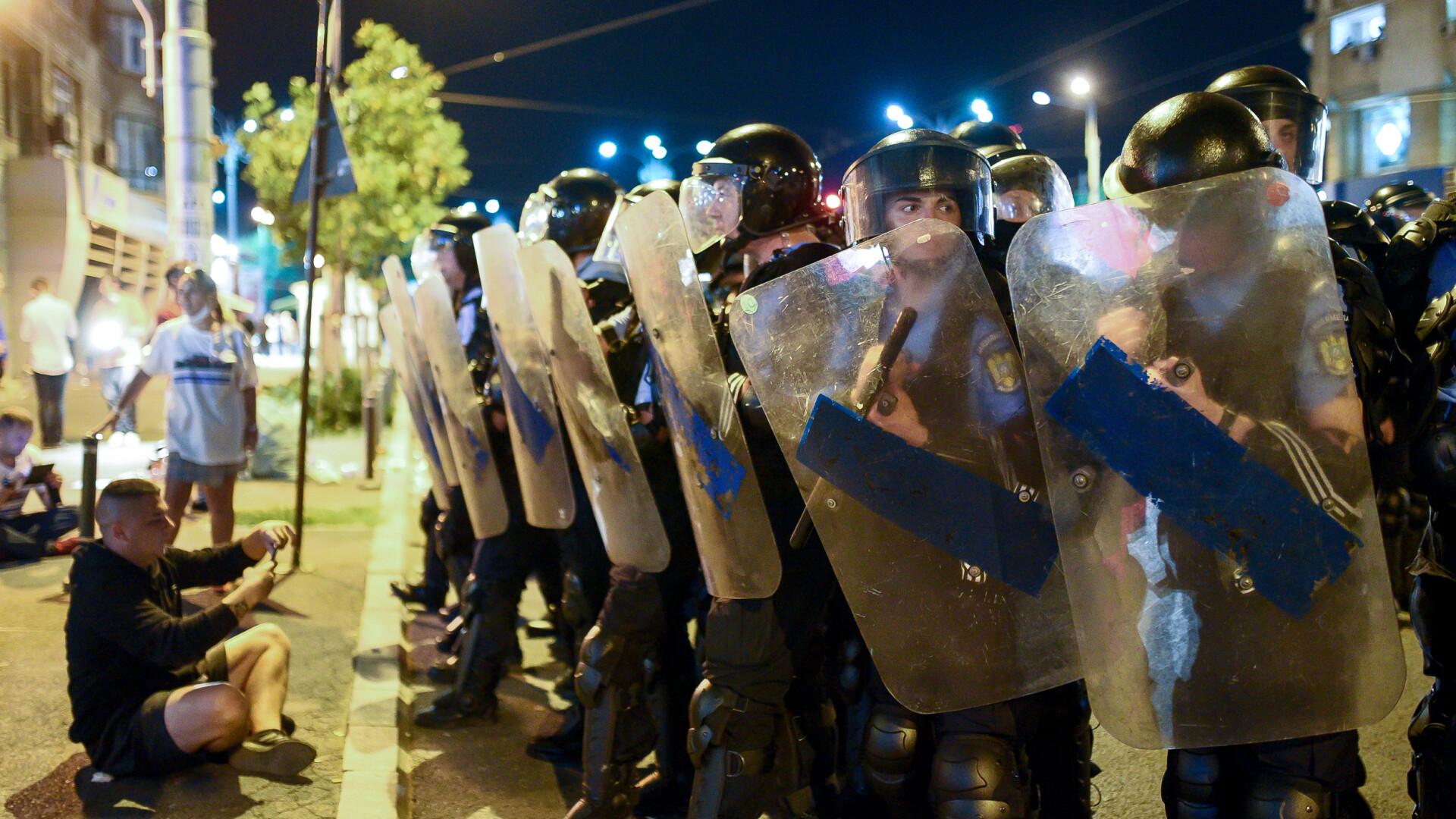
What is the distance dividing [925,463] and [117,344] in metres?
14.6

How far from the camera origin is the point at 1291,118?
11.6ft

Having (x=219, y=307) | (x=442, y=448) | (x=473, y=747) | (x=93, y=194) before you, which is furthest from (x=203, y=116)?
(x=93, y=194)

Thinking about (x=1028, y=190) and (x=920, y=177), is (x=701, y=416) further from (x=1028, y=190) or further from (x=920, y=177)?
(x=1028, y=190)

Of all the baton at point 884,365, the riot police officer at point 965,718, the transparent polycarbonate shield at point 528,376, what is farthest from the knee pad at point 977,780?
the transparent polycarbonate shield at point 528,376

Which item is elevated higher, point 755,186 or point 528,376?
point 755,186

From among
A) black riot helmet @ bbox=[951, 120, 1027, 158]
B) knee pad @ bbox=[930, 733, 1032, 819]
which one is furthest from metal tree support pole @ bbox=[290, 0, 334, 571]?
knee pad @ bbox=[930, 733, 1032, 819]

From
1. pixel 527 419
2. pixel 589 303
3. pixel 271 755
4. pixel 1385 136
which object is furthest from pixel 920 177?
pixel 1385 136

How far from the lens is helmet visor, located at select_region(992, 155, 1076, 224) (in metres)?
4.21

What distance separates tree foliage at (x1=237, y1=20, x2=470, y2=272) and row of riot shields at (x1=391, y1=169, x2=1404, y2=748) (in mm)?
15202

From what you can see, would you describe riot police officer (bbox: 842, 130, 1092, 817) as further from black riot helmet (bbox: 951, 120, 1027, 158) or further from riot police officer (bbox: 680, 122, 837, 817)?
black riot helmet (bbox: 951, 120, 1027, 158)

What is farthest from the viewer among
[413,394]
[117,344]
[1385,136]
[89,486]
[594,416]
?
[1385,136]

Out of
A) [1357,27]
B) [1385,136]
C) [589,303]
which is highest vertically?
[1357,27]

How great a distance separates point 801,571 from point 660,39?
3441 cm

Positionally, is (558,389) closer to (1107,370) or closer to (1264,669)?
(1107,370)
